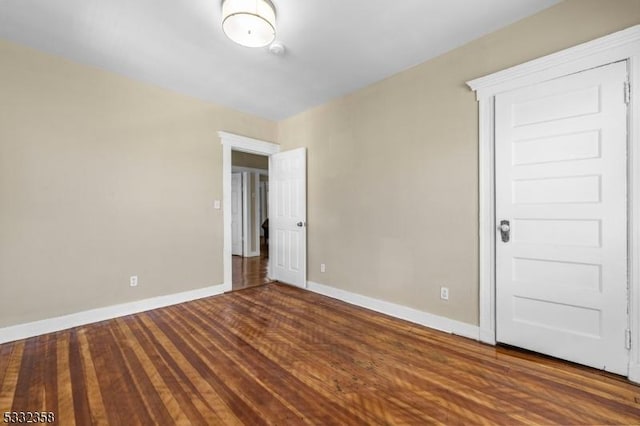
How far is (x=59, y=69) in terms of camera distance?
260 centimetres

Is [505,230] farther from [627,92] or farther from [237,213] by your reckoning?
[237,213]

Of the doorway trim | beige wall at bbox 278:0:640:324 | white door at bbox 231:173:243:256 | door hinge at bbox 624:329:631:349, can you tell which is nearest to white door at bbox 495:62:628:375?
door hinge at bbox 624:329:631:349

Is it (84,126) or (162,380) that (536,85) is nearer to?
(162,380)

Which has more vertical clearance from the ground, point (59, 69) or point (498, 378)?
point (59, 69)

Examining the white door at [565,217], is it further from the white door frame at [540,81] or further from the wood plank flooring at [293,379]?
the wood plank flooring at [293,379]

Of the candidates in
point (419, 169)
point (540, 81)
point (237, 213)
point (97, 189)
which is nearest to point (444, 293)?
point (419, 169)

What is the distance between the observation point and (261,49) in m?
2.46

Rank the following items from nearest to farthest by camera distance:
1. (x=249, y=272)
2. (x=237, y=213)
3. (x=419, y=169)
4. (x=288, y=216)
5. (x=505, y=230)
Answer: (x=505, y=230)
(x=419, y=169)
(x=288, y=216)
(x=249, y=272)
(x=237, y=213)

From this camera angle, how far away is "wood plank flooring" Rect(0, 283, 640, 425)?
1.49 metres

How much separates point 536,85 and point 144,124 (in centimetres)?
385

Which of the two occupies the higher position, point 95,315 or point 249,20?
point 249,20

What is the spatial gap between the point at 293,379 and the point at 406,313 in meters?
1.48

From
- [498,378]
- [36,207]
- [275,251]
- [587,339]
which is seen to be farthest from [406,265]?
[36,207]

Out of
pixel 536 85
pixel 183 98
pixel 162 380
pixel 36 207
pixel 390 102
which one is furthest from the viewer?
pixel 183 98
